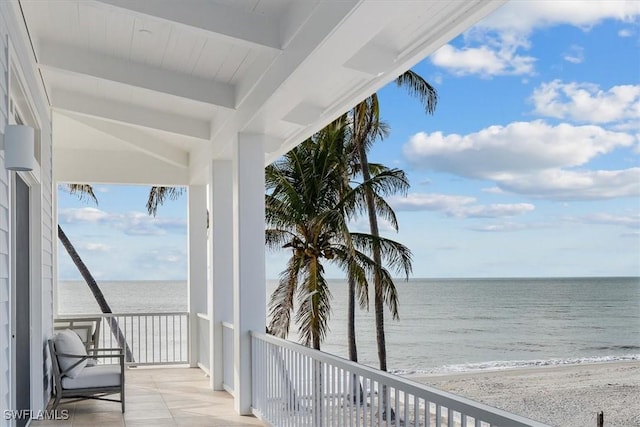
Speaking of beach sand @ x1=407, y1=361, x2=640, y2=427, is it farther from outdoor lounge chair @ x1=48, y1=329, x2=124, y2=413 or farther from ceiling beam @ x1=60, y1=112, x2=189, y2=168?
outdoor lounge chair @ x1=48, y1=329, x2=124, y2=413

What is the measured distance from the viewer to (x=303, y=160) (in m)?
12.8

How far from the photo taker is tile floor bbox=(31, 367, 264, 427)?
665cm

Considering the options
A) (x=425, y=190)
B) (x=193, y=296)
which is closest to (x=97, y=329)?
(x=193, y=296)

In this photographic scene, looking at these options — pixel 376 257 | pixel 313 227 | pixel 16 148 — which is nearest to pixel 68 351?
pixel 16 148

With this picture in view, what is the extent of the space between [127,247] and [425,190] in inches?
495

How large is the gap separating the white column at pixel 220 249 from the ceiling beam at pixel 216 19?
3663 millimetres

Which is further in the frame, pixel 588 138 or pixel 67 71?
pixel 588 138

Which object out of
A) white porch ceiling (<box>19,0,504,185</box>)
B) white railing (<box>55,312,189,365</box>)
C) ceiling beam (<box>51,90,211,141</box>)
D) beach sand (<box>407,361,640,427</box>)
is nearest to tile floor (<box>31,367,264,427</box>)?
white railing (<box>55,312,189,365</box>)

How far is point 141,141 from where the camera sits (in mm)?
9305

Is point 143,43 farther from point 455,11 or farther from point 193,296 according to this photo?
point 193,296

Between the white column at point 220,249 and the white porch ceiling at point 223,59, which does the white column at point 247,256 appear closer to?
the white porch ceiling at point 223,59

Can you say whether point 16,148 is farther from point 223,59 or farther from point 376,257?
point 376,257

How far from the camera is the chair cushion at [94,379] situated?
7.09 m

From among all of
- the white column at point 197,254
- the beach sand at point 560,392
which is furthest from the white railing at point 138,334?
the beach sand at point 560,392
